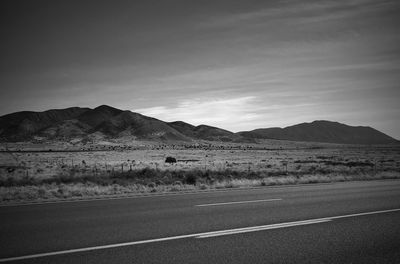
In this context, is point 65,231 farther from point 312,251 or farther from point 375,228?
point 375,228

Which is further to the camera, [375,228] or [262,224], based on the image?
[262,224]

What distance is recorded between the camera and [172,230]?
7.27 m

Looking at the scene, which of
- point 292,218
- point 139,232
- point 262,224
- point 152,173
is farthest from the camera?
point 152,173

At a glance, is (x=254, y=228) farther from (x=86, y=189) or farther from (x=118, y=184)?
(x=118, y=184)

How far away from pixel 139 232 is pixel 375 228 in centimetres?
522

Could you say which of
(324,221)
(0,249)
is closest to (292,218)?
(324,221)

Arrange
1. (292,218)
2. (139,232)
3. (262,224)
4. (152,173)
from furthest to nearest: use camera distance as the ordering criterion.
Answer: (152,173) → (292,218) → (262,224) → (139,232)

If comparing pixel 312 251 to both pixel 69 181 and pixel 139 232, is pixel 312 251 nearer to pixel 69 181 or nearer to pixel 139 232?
pixel 139 232

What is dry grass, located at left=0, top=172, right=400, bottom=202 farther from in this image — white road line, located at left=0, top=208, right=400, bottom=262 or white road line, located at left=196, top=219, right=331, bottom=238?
white road line, located at left=196, top=219, right=331, bottom=238

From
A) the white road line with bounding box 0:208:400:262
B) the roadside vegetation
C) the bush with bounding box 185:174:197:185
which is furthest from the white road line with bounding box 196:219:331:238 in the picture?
the bush with bounding box 185:174:197:185

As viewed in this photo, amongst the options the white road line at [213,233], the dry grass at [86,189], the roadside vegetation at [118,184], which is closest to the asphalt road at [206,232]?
the white road line at [213,233]

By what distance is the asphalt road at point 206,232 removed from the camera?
5.47m

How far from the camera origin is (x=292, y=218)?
8.39 m

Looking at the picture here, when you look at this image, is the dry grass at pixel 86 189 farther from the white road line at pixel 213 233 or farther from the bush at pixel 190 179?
the white road line at pixel 213 233
